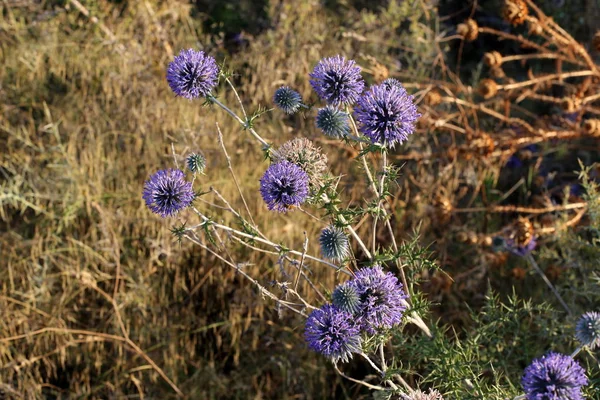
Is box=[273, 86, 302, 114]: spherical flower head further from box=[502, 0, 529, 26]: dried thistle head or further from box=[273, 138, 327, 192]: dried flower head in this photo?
box=[502, 0, 529, 26]: dried thistle head

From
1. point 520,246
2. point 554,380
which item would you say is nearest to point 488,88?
point 520,246

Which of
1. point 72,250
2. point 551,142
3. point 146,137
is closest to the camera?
point 72,250

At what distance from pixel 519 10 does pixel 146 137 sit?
2.17m

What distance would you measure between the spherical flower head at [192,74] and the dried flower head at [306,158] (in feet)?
1.03

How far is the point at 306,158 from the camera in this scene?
204cm

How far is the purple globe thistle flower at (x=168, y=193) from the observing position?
80.0 inches

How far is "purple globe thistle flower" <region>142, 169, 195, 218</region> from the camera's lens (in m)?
2.03

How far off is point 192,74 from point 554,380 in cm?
135

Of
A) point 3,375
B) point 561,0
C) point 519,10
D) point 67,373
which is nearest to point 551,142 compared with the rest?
point 519,10

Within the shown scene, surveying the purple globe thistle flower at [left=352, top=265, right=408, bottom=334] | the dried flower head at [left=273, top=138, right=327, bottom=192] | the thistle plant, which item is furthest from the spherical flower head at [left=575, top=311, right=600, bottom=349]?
the dried flower head at [left=273, top=138, right=327, bottom=192]

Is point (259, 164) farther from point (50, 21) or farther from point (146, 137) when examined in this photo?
point (50, 21)

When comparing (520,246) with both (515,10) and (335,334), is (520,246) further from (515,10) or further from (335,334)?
(335,334)

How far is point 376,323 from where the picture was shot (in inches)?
72.6

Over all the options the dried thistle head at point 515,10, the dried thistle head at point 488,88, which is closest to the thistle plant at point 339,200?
the dried thistle head at point 488,88
